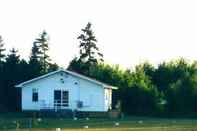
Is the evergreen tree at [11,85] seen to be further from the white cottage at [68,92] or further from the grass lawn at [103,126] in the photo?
the grass lawn at [103,126]

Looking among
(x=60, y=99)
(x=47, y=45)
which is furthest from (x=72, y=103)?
(x=47, y=45)

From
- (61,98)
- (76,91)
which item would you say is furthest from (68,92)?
(61,98)

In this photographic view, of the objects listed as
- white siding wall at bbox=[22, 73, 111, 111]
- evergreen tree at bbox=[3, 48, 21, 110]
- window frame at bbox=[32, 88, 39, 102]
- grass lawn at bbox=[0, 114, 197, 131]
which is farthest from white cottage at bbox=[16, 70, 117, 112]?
grass lawn at bbox=[0, 114, 197, 131]

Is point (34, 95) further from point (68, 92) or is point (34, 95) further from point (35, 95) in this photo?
point (68, 92)

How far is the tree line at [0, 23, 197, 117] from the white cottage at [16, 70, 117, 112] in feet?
14.7

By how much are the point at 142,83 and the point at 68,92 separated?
851cm

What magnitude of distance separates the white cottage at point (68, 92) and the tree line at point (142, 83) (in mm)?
4491

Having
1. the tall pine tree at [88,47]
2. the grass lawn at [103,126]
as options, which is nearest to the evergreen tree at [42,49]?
the tall pine tree at [88,47]

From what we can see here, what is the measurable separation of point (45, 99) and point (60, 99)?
146cm

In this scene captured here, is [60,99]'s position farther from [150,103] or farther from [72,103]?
[150,103]

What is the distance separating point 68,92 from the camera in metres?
71.0

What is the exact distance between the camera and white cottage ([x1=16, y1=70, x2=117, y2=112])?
70.8 m

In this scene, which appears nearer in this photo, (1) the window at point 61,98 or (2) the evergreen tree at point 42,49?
(1) the window at point 61,98

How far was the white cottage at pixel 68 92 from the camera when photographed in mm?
70750
